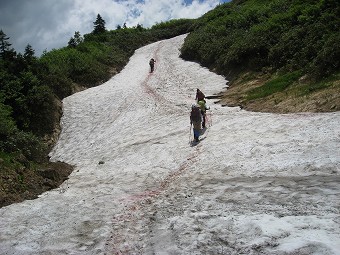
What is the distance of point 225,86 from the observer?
2933 centimetres

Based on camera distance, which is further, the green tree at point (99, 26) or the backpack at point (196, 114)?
the green tree at point (99, 26)

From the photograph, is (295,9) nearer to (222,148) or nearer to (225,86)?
(225,86)

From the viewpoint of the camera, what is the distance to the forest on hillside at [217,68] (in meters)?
17.2

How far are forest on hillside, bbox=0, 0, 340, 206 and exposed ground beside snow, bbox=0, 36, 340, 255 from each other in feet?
7.64

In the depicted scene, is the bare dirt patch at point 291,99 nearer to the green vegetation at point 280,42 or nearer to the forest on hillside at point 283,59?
the forest on hillside at point 283,59

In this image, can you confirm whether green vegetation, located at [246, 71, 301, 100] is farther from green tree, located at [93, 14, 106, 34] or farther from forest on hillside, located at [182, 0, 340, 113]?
green tree, located at [93, 14, 106, 34]

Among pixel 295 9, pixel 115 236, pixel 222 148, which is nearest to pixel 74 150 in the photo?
pixel 222 148

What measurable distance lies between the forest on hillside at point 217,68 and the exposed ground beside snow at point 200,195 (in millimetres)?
2329

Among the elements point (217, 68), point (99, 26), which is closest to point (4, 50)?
point (217, 68)

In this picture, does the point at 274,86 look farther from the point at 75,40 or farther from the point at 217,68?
the point at 75,40

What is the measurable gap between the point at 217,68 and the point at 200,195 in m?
25.8

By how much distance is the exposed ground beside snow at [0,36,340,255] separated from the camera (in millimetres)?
7852

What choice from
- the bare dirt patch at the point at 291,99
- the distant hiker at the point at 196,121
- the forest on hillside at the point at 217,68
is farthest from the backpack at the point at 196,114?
the forest on hillside at the point at 217,68

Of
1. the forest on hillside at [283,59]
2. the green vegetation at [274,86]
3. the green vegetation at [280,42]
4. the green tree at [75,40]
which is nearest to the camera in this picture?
the forest on hillside at [283,59]
